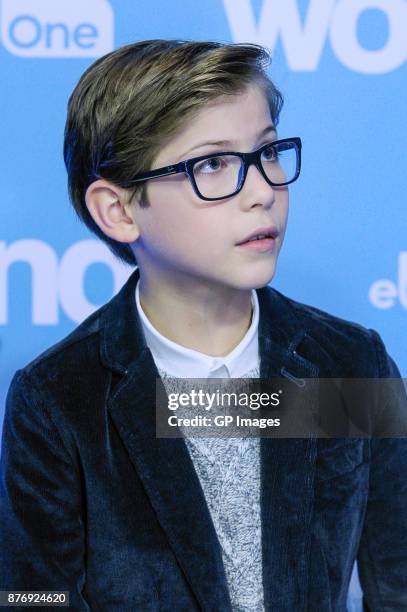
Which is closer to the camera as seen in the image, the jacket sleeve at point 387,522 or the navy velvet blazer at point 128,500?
the navy velvet blazer at point 128,500

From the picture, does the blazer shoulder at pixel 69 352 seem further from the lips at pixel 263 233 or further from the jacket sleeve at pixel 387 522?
the jacket sleeve at pixel 387 522

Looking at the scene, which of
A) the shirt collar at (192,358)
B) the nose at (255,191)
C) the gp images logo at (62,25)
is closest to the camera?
the nose at (255,191)

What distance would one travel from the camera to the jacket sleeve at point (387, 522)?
4.19 feet

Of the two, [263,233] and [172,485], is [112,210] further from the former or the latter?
[172,485]

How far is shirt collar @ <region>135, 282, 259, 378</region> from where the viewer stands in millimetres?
1237

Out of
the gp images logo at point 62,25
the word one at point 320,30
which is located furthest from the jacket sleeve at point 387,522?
the gp images logo at point 62,25

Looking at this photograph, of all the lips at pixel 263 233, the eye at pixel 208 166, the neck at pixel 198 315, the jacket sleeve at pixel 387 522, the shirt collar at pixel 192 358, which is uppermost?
the eye at pixel 208 166

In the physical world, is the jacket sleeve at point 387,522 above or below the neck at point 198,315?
below

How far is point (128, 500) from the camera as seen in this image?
117 centimetres

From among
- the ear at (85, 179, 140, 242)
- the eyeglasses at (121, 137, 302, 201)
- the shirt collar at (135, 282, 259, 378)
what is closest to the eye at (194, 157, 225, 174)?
the eyeglasses at (121, 137, 302, 201)

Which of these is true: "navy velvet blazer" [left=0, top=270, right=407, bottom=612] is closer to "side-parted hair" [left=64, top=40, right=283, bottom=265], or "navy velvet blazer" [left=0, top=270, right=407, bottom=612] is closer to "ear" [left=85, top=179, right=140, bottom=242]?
"ear" [left=85, top=179, right=140, bottom=242]

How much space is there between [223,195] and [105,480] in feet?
1.25

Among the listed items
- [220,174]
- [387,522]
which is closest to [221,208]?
[220,174]

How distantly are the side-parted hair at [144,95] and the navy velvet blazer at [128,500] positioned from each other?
0.21 metres
